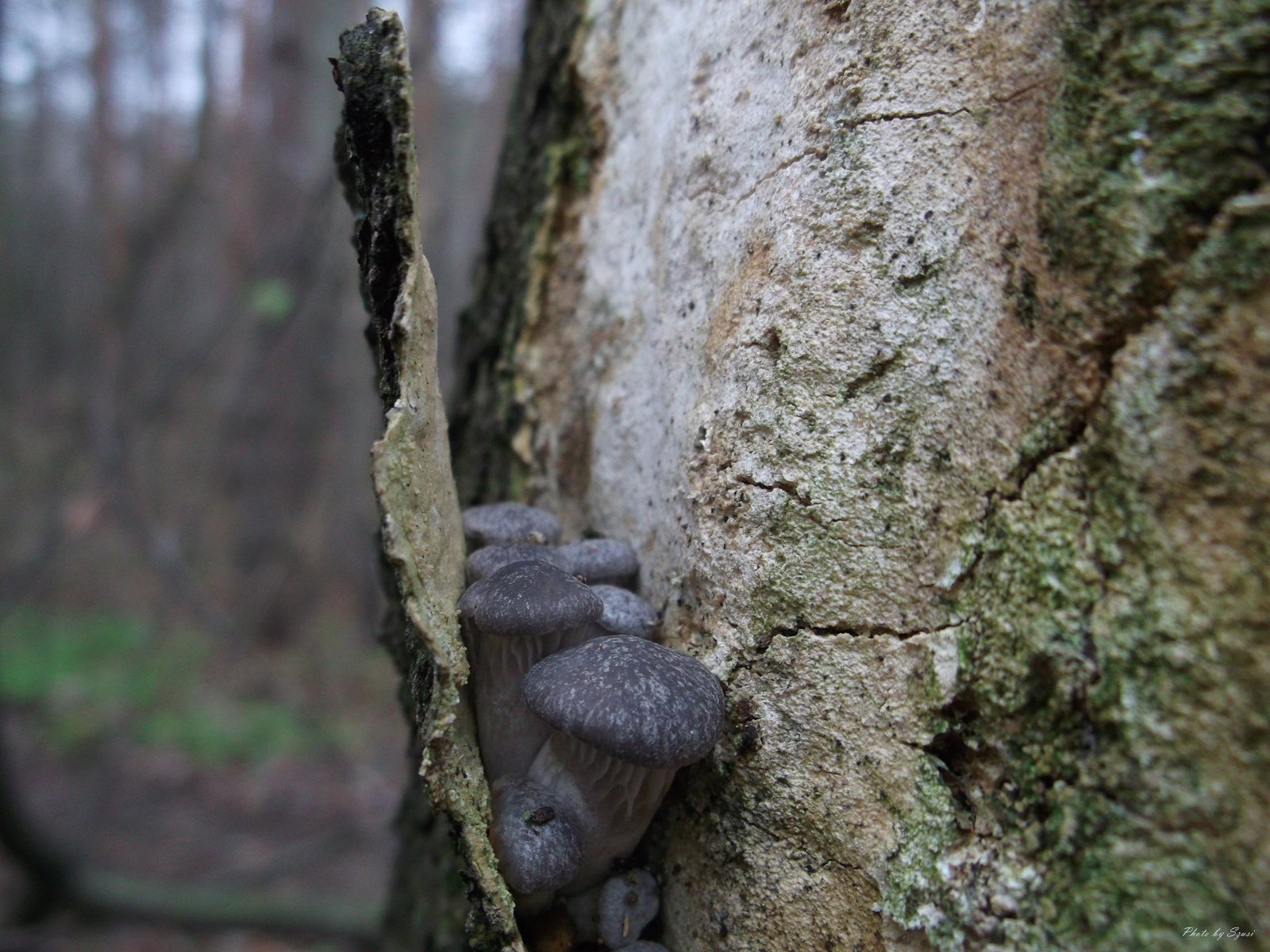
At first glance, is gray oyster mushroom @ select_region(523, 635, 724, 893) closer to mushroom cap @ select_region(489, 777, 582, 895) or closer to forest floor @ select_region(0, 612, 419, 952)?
mushroom cap @ select_region(489, 777, 582, 895)

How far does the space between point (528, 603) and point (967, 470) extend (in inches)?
35.9

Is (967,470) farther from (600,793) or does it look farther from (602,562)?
(600,793)

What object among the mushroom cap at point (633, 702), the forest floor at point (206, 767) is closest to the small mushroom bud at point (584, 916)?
the mushroom cap at point (633, 702)

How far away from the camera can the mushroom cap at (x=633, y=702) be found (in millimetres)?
1455

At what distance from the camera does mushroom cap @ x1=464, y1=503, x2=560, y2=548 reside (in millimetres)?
2080

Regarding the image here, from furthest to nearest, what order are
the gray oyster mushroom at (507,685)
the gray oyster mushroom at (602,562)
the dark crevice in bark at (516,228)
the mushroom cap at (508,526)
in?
the dark crevice in bark at (516,228) < the mushroom cap at (508,526) < the gray oyster mushroom at (602,562) < the gray oyster mushroom at (507,685)

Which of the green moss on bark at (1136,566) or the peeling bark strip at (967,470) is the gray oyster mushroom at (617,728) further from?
the green moss on bark at (1136,566)

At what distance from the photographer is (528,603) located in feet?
5.36

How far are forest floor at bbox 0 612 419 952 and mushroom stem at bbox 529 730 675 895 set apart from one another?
425 centimetres

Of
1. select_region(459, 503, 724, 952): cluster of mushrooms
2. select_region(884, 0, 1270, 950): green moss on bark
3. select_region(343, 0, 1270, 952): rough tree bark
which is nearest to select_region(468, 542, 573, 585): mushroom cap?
select_region(459, 503, 724, 952): cluster of mushrooms

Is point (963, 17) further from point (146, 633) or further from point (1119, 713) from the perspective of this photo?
point (146, 633)

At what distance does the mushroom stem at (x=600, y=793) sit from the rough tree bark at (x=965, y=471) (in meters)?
0.08

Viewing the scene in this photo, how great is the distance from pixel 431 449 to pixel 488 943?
1.03m

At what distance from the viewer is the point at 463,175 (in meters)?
19.9
